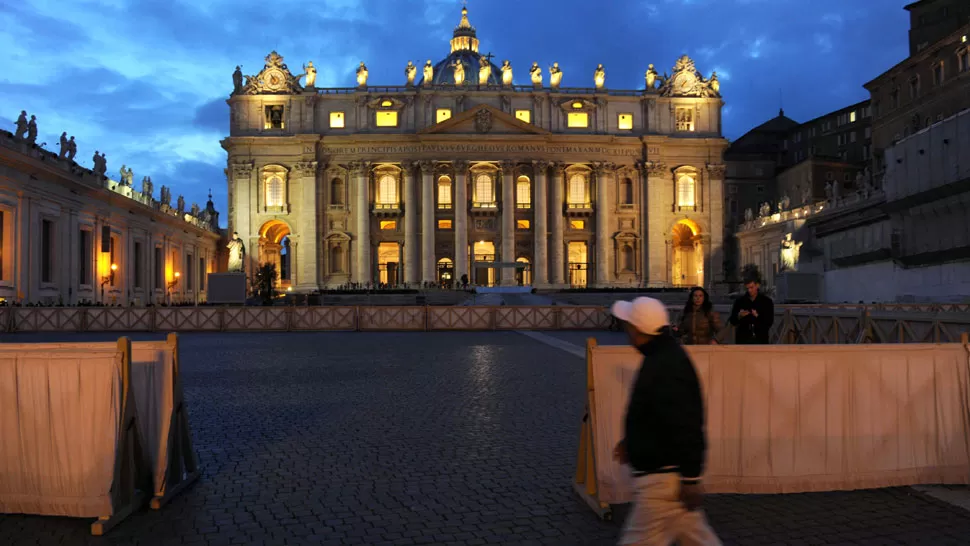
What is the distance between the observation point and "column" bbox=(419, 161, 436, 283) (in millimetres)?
68562

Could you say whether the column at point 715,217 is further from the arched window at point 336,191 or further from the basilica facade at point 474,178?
the arched window at point 336,191

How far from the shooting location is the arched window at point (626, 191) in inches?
2837

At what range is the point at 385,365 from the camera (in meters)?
17.1

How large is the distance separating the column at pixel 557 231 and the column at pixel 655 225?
320 inches

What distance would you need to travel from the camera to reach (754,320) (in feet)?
32.1

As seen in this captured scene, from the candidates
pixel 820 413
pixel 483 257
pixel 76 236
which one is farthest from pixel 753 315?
pixel 483 257

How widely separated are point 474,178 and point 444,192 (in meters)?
3.09

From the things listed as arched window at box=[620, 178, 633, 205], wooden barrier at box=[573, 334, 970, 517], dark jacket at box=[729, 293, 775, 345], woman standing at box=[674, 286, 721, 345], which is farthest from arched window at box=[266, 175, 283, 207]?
wooden barrier at box=[573, 334, 970, 517]

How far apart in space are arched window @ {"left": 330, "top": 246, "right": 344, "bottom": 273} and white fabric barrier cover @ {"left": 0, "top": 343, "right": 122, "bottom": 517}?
215 ft

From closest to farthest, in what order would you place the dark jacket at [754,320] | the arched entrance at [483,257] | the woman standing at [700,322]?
1. the woman standing at [700,322]
2. the dark jacket at [754,320]
3. the arched entrance at [483,257]

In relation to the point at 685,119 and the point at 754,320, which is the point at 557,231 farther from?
the point at 754,320

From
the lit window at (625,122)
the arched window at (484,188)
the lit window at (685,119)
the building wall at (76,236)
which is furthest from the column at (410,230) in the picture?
the lit window at (685,119)

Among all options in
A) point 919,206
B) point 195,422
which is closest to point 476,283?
point 919,206

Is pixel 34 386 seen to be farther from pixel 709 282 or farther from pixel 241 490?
pixel 709 282
